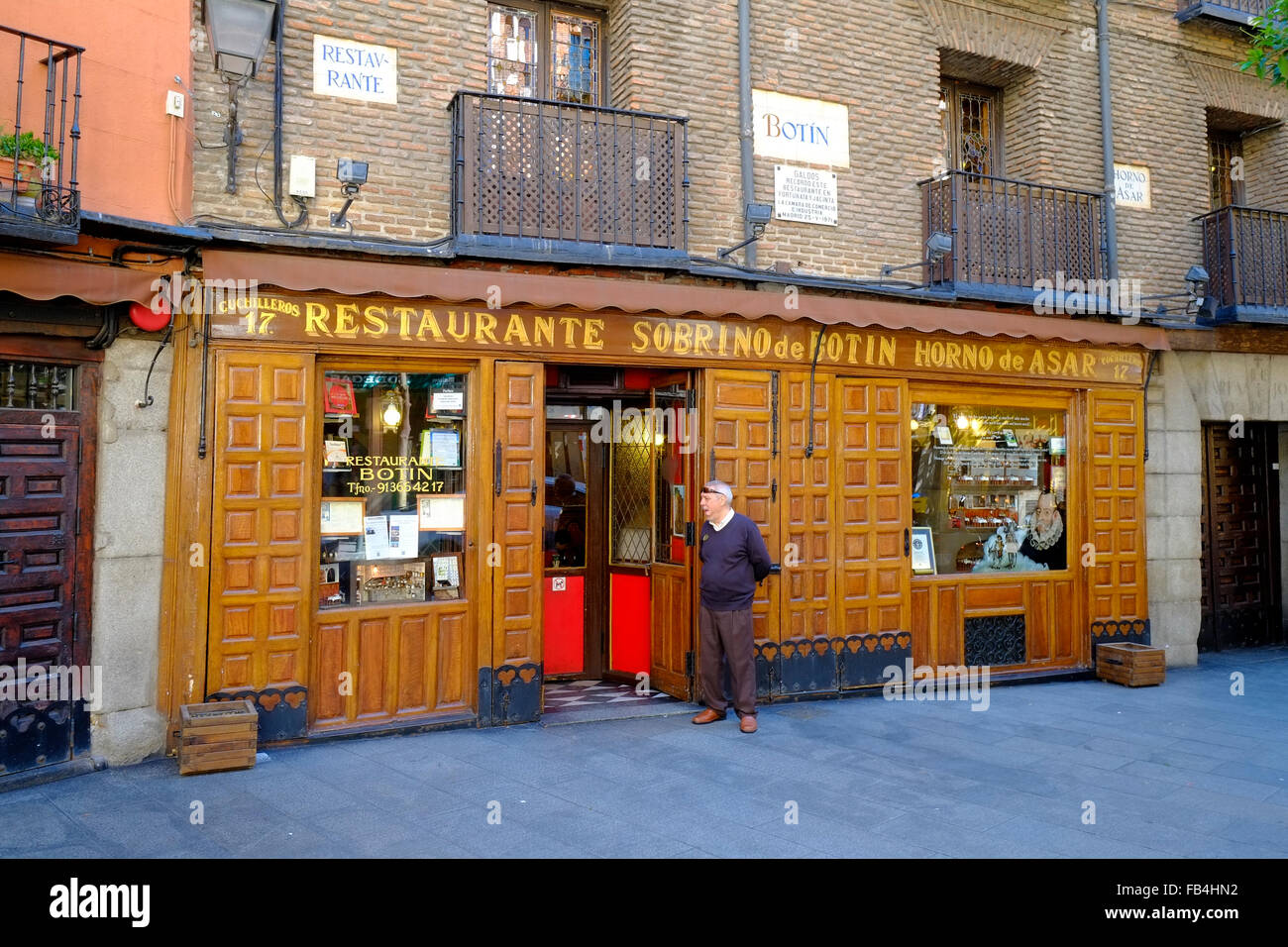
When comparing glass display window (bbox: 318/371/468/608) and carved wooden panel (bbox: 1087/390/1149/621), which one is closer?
glass display window (bbox: 318/371/468/608)

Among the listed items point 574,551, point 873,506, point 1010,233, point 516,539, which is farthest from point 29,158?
point 1010,233

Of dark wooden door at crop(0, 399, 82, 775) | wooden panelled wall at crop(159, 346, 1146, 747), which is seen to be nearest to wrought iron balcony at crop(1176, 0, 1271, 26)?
wooden panelled wall at crop(159, 346, 1146, 747)

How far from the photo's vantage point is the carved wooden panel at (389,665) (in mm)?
7004

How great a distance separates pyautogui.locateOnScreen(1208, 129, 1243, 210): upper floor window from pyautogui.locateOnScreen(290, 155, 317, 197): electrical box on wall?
35.8 ft

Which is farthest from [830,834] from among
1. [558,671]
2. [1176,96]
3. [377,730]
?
[1176,96]

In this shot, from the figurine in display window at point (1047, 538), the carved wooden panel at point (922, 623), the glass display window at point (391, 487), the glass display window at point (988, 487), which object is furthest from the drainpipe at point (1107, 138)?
the glass display window at point (391, 487)

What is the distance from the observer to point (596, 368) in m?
8.51

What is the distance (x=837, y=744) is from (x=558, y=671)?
124 inches

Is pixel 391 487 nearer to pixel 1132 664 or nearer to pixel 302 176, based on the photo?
pixel 302 176

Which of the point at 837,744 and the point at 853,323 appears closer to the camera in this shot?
the point at 837,744

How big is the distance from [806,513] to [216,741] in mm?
5141

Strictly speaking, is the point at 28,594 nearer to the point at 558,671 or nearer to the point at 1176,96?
the point at 558,671

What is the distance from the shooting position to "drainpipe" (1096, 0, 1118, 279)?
10211 millimetres

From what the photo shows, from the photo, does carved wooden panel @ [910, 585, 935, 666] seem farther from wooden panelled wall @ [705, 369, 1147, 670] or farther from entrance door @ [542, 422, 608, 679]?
entrance door @ [542, 422, 608, 679]
